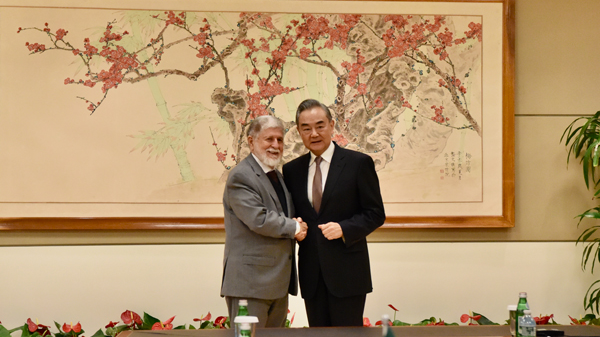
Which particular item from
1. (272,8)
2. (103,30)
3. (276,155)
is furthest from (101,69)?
(276,155)

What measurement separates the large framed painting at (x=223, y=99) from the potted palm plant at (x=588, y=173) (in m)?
0.45

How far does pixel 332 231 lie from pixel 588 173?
222 cm

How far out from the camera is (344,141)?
356 cm

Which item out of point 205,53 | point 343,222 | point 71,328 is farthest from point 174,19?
point 71,328

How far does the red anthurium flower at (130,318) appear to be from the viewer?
334 centimetres

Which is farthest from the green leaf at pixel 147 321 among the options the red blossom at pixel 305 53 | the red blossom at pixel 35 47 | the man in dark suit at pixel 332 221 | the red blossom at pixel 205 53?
the red blossom at pixel 305 53

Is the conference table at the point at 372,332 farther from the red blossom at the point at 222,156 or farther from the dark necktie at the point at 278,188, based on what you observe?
the red blossom at the point at 222,156

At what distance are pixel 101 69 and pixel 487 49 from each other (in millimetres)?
2668

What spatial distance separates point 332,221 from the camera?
266 cm

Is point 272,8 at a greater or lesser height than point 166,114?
greater

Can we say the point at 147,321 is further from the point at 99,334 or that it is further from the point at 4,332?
the point at 4,332

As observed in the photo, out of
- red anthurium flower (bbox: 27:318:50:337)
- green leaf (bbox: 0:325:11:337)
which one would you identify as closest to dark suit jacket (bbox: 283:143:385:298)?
red anthurium flower (bbox: 27:318:50:337)

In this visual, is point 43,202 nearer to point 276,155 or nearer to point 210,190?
point 210,190

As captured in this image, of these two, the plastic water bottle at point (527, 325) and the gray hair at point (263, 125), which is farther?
the gray hair at point (263, 125)
